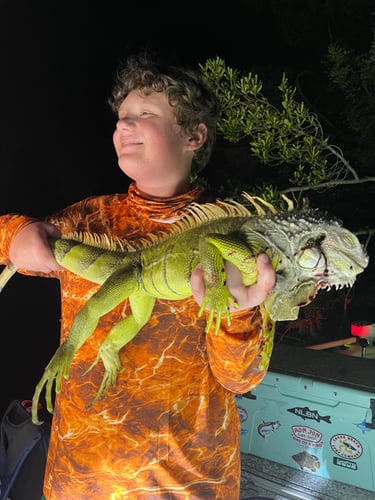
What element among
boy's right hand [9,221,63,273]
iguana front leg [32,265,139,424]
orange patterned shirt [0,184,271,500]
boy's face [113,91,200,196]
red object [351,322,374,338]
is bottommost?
red object [351,322,374,338]

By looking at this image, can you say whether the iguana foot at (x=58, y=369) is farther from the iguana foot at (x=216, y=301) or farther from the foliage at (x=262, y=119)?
the foliage at (x=262, y=119)

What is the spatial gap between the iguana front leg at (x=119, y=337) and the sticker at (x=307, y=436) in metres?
1.39

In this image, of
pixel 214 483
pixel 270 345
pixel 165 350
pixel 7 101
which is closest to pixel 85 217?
pixel 165 350

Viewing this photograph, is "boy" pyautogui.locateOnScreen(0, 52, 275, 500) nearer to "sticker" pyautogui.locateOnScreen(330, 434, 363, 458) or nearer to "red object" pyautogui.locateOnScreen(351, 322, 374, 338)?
"sticker" pyautogui.locateOnScreen(330, 434, 363, 458)

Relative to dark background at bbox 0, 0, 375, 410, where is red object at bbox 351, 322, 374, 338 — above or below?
below

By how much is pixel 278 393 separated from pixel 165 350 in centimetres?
133

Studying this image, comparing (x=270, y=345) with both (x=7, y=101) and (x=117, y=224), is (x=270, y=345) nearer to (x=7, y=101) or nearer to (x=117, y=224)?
(x=117, y=224)

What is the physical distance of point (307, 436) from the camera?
204 cm

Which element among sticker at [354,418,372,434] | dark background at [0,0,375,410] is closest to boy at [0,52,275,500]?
dark background at [0,0,375,410]

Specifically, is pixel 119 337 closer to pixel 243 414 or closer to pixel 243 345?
pixel 243 345

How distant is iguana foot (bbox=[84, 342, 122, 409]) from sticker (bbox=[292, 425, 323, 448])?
1390 millimetres

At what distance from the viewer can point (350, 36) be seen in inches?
107

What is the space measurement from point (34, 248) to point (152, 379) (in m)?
0.34

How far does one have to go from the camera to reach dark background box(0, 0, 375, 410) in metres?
1.96
